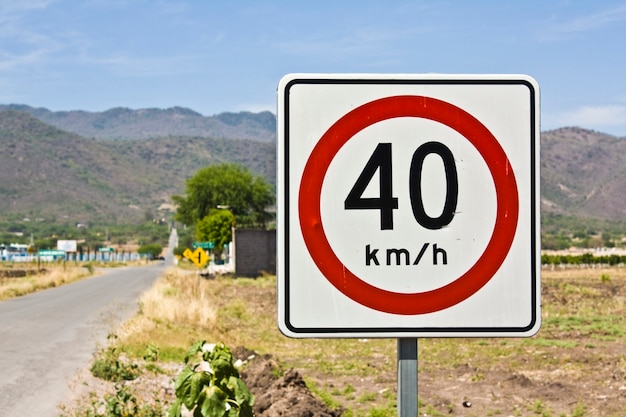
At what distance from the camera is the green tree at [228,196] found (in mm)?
82312

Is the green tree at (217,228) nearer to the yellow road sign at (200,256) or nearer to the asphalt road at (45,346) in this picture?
the asphalt road at (45,346)

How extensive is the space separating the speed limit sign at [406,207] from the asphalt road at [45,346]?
31.8 ft

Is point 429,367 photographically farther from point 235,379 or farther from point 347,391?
point 235,379

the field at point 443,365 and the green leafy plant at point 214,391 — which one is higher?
the green leafy plant at point 214,391

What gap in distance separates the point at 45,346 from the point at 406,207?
17762mm

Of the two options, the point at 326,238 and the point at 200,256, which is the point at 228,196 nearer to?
the point at 200,256

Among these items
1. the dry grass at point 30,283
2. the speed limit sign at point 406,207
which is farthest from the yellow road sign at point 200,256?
the speed limit sign at point 406,207

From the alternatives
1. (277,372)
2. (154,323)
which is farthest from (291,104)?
(154,323)

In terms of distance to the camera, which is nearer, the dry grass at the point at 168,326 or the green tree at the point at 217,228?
the dry grass at the point at 168,326

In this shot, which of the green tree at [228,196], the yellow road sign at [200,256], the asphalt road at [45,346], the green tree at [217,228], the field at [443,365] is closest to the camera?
the field at [443,365]

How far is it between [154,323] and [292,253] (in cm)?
1761

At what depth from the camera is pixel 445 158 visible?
7.99 ft

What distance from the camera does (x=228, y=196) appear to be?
8188cm

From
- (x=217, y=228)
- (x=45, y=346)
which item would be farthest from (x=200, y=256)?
(x=217, y=228)
